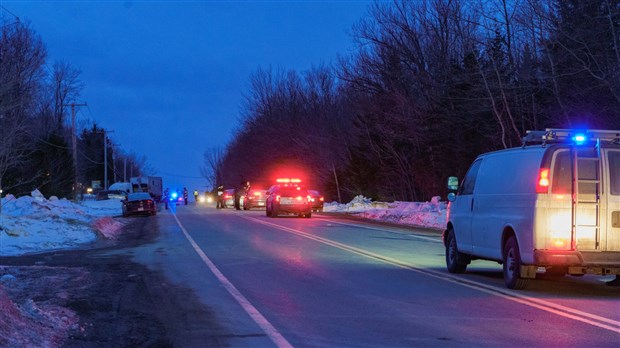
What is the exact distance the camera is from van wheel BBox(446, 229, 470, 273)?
1260 centimetres

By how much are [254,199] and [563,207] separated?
124ft

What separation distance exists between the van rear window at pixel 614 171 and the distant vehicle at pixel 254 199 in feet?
124

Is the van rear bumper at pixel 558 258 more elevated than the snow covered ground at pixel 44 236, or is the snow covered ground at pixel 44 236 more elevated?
the van rear bumper at pixel 558 258

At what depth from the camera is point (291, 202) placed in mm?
33969

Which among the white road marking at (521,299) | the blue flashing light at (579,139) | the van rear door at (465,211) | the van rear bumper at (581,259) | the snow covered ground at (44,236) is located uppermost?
the blue flashing light at (579,139)

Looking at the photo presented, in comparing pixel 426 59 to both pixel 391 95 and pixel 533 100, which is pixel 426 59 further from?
pixel 533 100

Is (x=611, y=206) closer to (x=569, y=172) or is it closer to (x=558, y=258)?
(x=569, y=172)

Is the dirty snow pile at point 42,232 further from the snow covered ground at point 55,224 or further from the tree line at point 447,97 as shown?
the tree line at point 447,97

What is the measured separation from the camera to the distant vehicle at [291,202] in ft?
111

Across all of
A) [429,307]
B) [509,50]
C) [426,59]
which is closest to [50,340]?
[429,307]

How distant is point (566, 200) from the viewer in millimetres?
9688

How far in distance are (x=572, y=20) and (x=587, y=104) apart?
4101 mm

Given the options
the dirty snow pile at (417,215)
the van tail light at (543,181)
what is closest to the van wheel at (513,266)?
the van tail light at (543,181)

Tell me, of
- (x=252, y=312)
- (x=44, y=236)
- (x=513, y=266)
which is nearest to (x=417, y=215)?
(x=44, y=236)
